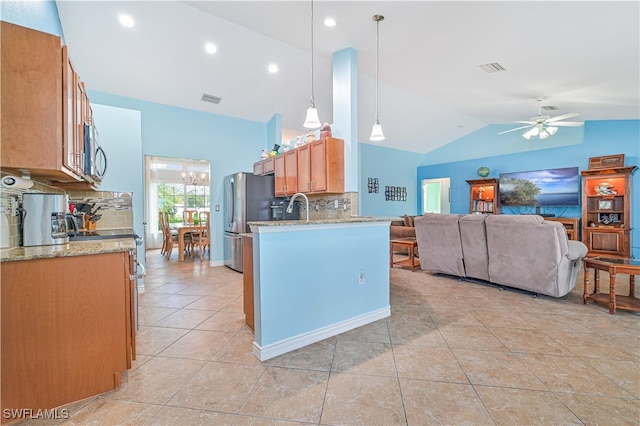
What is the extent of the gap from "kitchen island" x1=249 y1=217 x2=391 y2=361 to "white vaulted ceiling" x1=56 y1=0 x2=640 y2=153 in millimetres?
2273

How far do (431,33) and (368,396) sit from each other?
3592 mm

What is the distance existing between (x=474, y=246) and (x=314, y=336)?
273 cm

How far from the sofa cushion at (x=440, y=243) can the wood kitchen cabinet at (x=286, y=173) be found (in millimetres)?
2037

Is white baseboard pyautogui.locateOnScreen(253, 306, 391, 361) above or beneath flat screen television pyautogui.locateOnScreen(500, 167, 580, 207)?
beneath

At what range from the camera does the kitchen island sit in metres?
2.05

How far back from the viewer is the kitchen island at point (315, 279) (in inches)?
80.7

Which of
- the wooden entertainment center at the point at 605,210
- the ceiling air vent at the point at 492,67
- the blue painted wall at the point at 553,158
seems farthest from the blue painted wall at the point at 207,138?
the wooden entertainment center at the point at 605,210

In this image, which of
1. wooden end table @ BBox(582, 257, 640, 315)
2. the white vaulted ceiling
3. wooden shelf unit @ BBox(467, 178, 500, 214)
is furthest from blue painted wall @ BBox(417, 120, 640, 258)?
wooden end table @ BBox(582, 257, 640, 315)

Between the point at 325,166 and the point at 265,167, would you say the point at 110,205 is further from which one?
the point at 325,166

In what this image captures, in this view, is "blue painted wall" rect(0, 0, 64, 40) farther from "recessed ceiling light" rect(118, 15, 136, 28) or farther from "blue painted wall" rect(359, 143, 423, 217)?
"blue painted wall" rect(359, 143, 423, 217)

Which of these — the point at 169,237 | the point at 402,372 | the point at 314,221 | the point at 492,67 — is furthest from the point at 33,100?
the point at 169,237

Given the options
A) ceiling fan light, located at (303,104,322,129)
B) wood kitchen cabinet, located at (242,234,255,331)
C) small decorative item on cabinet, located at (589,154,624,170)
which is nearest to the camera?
wood kitchen cabinet, located at (242,234,255,331)

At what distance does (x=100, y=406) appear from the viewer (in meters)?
1.55

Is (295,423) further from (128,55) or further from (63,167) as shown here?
(128,55)
